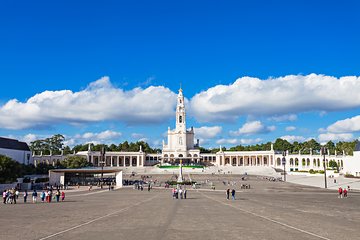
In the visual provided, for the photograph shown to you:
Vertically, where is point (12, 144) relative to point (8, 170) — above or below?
above

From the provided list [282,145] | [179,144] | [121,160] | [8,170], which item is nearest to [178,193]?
[8,170]

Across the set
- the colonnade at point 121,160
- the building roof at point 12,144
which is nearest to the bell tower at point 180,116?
the colonnade at point 121,160

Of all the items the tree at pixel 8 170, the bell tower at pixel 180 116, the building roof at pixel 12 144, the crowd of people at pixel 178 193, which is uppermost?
the bell tower at pixel 180 116

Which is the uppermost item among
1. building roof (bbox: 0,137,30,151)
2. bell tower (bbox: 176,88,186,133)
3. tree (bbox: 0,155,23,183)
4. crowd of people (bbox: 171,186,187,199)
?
bell tower (bbox: 176,88,186,133)

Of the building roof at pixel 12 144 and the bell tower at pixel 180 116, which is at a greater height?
the bell tower at pixel 180 116

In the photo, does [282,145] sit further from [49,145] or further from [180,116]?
[49,145]

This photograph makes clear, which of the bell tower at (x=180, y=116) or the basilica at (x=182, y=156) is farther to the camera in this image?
the bell tower at (x=180, y=116)

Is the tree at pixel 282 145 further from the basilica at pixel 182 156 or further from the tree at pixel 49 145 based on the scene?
the tree at pixel 49 145

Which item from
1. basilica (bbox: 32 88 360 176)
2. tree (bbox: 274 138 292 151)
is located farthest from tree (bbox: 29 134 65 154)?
tree (bbox: 274 138 292 151)

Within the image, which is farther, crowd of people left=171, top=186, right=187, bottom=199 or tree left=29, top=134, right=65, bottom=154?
tree left=29, top=134, right=65, bottom=154

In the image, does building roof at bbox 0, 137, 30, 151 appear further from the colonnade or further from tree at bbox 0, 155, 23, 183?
tree at bbox 0, 155, 23, 183

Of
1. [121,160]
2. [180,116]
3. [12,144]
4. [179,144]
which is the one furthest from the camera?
[121,160]

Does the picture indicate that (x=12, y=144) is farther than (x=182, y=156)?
No

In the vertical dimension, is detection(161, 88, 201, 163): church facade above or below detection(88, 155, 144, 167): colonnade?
above
